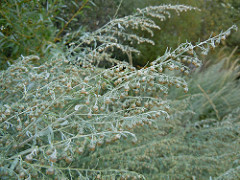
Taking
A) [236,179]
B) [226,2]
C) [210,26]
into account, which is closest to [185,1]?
[210,26]

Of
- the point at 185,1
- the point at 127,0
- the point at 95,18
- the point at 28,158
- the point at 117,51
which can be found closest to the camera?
the point at 28,158

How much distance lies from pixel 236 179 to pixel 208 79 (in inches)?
95.8

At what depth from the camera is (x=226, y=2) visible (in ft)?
7.53

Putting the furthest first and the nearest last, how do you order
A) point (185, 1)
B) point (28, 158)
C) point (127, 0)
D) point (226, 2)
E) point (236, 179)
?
point (127, 0) → point (226, 2) → point (185, 1) → point (236, 179) → point (28, 158)

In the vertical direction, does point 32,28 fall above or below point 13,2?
below

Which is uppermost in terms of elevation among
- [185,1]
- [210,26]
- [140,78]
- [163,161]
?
[185,1]

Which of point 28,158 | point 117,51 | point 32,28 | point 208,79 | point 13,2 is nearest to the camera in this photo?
point 28,158

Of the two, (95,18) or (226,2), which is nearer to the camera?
(226,2)

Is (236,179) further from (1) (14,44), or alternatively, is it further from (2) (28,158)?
(1) (14,44)

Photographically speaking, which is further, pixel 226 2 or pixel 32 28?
pixel 226 2

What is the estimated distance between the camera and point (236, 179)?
1.52m

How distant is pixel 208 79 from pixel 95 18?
2113 millimetres

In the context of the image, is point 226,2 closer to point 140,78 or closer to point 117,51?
point 117,51

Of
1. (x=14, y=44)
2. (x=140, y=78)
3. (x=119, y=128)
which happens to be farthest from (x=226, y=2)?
(x=14, y=44)
